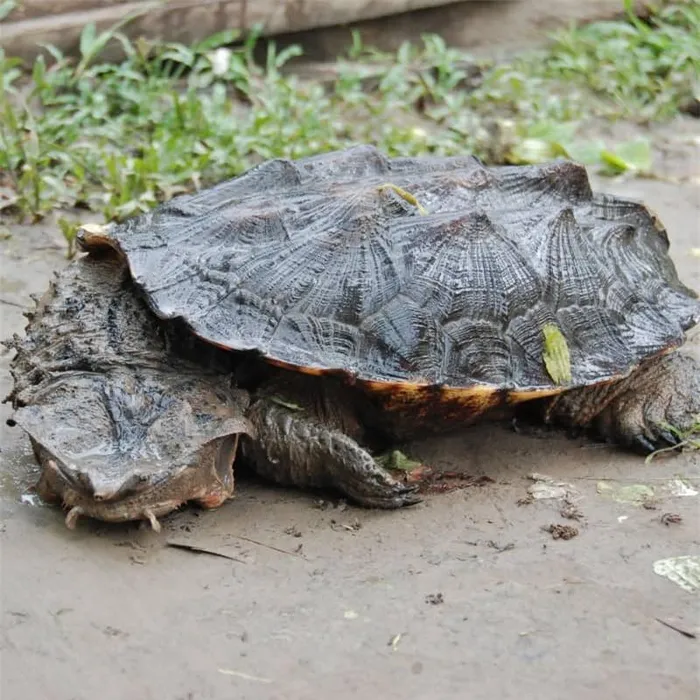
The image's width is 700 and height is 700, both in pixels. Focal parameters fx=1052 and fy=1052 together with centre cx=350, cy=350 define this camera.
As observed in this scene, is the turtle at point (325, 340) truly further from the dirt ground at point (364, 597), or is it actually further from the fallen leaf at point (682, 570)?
the fallen leaf at point (682, 570)

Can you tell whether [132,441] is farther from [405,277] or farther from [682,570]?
[682,570]

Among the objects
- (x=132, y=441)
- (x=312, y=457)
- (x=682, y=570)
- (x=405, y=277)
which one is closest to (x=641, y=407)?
(x=682, y=570)

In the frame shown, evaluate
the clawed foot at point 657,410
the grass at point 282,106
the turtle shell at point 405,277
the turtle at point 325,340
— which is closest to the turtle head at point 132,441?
the turtle at point 325,340

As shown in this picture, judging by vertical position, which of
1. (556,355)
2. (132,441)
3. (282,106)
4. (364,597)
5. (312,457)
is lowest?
(364,597)

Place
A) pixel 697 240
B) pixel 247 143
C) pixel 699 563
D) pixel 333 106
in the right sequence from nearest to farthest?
pixel 699 563
pixel 697 240
pixel 247 143
pixel 333 106

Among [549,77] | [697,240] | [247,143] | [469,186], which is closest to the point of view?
[469,186]

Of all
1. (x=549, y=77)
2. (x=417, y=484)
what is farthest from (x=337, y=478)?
(x=549, y=77)

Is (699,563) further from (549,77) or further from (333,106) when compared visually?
(549,77)
